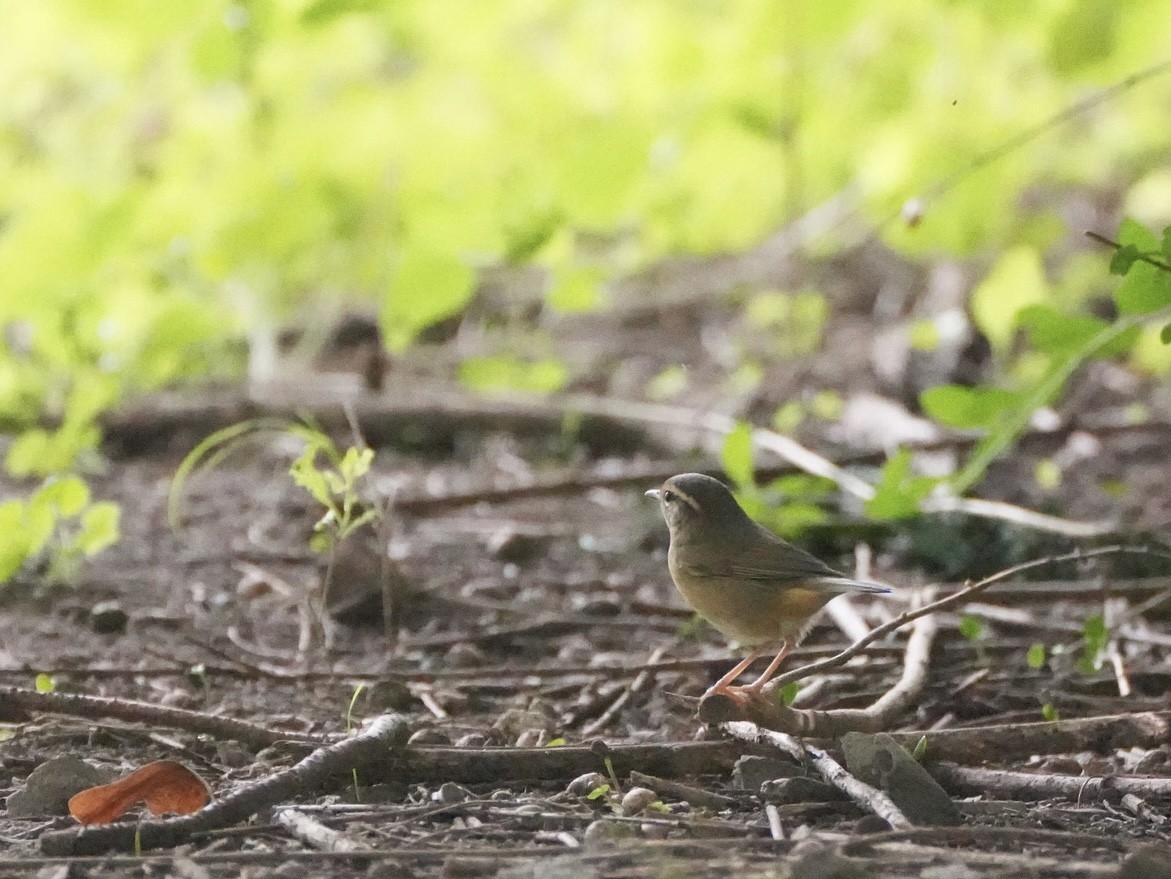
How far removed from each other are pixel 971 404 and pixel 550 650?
1138 mm

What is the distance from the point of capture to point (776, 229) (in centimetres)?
927

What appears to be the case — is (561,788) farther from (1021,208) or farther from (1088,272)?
(1021,208)

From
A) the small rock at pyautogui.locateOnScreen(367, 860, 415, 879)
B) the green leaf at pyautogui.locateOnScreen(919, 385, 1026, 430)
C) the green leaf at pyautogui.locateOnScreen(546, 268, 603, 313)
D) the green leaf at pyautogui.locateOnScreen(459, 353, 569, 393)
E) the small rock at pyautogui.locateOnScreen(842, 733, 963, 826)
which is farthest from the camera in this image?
the green leaf at pyautogui.locateOnScreen(459, 353, 569, 393)

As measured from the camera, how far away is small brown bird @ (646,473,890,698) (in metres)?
2.49

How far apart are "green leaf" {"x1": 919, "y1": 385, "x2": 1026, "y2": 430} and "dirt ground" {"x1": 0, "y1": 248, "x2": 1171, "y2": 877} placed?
514mm

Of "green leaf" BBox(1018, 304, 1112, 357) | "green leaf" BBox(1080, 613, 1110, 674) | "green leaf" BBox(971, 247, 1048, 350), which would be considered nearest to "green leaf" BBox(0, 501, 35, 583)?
"green leaf" BBox(1018, 304, 1112, 357)

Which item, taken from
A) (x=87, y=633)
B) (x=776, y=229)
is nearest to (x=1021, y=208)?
(x=776, y=229)

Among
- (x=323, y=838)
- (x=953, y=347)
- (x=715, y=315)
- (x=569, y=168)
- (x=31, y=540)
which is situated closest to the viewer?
(x=323, y=838)

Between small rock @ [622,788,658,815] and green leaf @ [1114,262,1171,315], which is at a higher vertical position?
green leaf @ [1114,262,1171,315]

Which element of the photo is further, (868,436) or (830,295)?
(830,295)

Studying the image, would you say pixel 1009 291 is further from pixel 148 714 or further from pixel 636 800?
pixel 148 714

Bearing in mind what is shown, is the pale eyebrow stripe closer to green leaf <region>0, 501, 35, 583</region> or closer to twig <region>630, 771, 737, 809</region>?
twig <region>630, 771, 737, 809</region>

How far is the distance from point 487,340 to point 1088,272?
3547 millimetres

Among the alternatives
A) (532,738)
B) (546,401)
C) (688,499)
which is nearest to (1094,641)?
(688,499)
